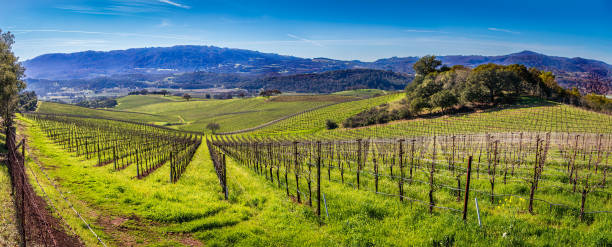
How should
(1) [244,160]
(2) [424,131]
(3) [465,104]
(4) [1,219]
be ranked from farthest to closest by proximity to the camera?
(3) [465,104], (2) [424,131], (1) [244,160], (4) [1,219]

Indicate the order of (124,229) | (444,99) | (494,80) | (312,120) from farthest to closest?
(312,120) → (444,99) → (494,80) → (124,229)

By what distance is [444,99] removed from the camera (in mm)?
74938

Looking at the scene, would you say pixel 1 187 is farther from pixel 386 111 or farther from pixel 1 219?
pixel 386 111

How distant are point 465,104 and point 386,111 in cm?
2150

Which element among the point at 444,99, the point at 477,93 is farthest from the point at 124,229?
the point at 477,93

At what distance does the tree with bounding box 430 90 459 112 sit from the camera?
75.1 m

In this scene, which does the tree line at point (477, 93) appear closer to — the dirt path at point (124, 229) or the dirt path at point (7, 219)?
the dirt path at point (124, 229)

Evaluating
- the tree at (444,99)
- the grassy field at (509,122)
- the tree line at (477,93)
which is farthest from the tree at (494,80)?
the tree at (444,99)

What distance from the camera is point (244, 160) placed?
98.6ft

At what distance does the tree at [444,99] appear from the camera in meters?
75.1

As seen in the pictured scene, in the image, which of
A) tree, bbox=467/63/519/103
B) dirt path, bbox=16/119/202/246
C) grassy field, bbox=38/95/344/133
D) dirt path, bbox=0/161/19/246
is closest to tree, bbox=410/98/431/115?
tree, bbox=467/63/519/103

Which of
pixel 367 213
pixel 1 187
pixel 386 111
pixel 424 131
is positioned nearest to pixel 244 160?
pixel 1 187

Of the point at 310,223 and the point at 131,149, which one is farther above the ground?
the point at 310,223

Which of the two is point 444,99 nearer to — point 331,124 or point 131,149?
point 331,124
